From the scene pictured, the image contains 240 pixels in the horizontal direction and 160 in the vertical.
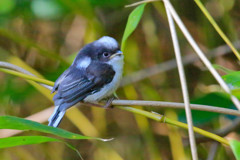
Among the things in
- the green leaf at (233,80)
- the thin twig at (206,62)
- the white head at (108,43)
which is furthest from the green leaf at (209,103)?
the thin twig at (206,62)

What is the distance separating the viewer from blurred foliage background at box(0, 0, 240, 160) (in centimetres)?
335

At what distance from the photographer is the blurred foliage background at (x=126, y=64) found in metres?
3.35

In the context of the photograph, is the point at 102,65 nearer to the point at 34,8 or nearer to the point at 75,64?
the point at 75,64

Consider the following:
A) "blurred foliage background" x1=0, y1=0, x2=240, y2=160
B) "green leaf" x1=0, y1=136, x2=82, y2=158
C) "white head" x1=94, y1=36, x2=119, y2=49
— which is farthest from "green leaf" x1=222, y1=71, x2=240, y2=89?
"blurred foliage background" x1=0, y1=0, x2=240, y2=160

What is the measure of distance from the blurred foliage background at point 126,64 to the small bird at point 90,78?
0.71 metres

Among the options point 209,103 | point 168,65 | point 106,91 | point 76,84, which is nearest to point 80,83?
point 76,84

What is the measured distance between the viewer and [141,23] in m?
3.93

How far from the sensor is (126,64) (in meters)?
3.55

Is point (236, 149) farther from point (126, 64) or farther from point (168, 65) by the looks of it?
point (126, 64)

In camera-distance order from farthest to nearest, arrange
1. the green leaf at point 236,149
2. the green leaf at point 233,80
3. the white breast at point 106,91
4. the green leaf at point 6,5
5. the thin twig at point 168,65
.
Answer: the thin twig at point 168,65, the green leaf at point 6,5, the white breast at point 106,91, the green leaf at point 233,80, the green leaf at point 236,149

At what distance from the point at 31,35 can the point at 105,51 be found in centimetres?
167

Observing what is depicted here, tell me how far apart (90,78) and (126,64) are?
121 centimetres

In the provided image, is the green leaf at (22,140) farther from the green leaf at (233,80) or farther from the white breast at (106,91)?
the white breast at (106,91)

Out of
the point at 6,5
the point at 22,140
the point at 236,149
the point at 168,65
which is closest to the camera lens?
the point at 236,149
